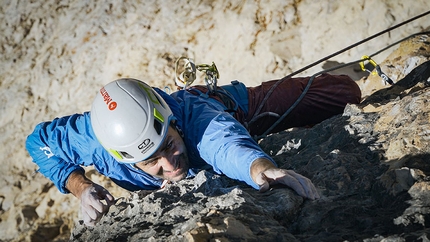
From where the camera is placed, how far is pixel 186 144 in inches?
108

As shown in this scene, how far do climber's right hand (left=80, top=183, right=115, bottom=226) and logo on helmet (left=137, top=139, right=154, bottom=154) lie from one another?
0.31 m

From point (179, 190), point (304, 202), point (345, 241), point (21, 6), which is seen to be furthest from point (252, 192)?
point (21, 6)

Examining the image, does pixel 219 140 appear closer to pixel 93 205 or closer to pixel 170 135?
pixel 170 135

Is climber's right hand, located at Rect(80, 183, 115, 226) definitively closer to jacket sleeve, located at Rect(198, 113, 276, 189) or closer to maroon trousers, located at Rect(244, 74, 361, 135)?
jacket sleeve, located at Rect(198, 113, 276, 189)

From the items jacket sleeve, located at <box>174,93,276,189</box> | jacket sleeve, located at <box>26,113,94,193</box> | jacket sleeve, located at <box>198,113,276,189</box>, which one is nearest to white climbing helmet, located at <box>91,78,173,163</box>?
jacket sleeve, located at <box>174,93,276,189</box>

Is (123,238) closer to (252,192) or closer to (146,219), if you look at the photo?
(146,219)

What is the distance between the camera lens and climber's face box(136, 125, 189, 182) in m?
2.67

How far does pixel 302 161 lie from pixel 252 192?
495 mm

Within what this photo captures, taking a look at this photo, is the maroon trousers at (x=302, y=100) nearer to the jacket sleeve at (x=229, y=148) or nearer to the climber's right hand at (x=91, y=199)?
the jacket sleeve at (x=229, y=148)

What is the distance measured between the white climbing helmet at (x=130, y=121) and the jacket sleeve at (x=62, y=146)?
15.7 inches

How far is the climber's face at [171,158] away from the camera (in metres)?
2.67

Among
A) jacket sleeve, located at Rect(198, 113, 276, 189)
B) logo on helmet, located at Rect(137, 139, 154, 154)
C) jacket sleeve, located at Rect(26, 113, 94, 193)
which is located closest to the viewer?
jacket sleeve, located at Rect(198, 113, 276, 189)

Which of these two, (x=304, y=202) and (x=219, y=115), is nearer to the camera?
(x=304, y=202)

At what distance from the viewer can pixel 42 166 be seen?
3.40m
